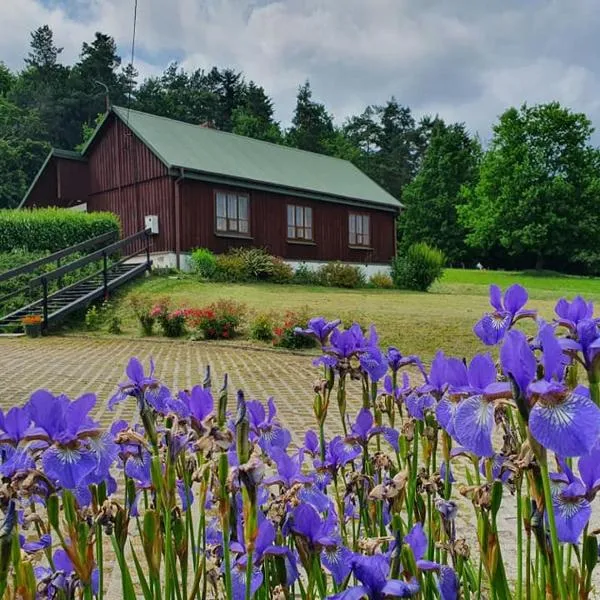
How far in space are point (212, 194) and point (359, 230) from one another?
7.36 meters

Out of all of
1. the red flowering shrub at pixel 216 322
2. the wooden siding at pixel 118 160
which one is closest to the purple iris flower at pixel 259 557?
the red flowering shrub at pixel 216 322

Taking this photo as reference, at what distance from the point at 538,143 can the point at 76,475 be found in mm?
41707

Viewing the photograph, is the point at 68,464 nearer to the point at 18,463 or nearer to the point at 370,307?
the point at 18,463

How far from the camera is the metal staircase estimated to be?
14.6 metres

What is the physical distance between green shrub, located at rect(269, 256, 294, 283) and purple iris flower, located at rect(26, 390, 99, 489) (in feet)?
64.0

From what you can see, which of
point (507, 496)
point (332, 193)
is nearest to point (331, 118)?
point (332, 193)

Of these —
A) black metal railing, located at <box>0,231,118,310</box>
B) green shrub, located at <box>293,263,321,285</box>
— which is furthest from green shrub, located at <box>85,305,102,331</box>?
green shrub, located at <box>293,263,321,285</box>

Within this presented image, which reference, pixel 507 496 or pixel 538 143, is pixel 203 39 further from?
pixel 538 143

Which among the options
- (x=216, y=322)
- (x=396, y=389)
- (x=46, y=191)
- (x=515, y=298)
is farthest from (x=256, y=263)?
(x=515, y=298)

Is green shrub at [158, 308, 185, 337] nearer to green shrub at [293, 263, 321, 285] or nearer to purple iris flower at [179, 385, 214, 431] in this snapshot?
green shrub at [293, 263, 321, 285]

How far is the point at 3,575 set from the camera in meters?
1.02

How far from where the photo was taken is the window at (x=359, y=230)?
25875 millimetres

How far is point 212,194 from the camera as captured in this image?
21266 mm

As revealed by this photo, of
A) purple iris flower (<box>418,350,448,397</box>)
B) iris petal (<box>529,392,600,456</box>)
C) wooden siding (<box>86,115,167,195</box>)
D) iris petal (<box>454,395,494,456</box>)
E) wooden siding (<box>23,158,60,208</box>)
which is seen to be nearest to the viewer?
iris petal (<box>529,392,600,456</box>)
